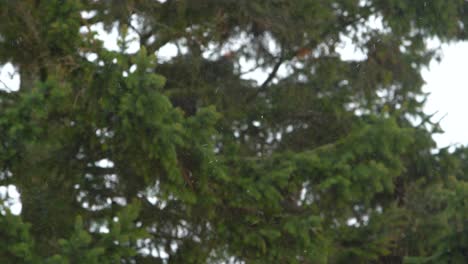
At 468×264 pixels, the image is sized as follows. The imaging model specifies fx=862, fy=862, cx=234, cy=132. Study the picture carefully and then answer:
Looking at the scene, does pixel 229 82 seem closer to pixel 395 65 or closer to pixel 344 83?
pixel 344 83

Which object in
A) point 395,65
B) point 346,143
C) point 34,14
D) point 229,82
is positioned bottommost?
→ point 346,143

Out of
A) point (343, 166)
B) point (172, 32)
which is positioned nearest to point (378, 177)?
point (343, 166)

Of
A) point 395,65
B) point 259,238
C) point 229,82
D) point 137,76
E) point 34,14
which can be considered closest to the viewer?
point 137,76

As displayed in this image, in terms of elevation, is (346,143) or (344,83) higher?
(344,83)

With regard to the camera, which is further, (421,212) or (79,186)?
(421,212)

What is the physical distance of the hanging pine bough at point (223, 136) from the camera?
7.27 meters

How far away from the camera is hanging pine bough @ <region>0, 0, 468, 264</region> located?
7273mm

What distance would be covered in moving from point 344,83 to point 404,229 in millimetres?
1885

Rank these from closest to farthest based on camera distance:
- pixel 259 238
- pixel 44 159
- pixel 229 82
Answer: pixel 259 238 < pixel 44 159 < pixel 229 82

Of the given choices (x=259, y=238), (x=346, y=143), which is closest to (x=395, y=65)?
(x=346, y=143)

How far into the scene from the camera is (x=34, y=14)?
7.91 metres

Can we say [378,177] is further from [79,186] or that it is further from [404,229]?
[79,186]

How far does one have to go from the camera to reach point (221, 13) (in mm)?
9656

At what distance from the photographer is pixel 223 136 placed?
32.1 ft
